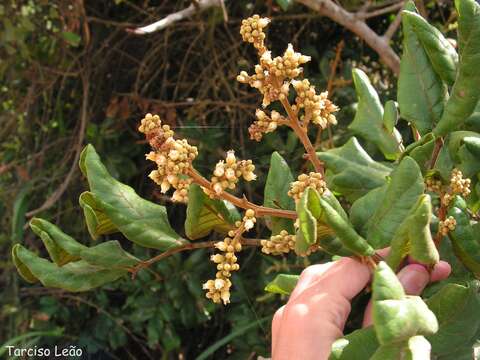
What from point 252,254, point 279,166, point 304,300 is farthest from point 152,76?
point 304,300

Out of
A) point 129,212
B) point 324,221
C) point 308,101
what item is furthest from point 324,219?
point 129,212

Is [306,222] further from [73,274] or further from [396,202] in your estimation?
[73,274]

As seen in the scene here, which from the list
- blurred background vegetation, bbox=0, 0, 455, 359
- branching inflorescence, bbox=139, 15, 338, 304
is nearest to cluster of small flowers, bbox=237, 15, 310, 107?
branching inflorescence, bbox=139, 15, 338, 304

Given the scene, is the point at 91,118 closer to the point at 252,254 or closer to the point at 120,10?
the point at 120,10

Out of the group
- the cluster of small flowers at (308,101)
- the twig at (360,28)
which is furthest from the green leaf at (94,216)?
the twig at (360,28)

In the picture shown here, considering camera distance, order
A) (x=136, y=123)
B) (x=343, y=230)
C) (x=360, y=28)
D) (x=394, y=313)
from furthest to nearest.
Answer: (x=136, y=123) → (x=360, y=28) → (x=343, y=230) → (x=394, y=313)

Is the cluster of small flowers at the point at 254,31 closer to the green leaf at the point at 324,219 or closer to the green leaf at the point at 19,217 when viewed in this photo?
the green leaf at the point at 324,219
